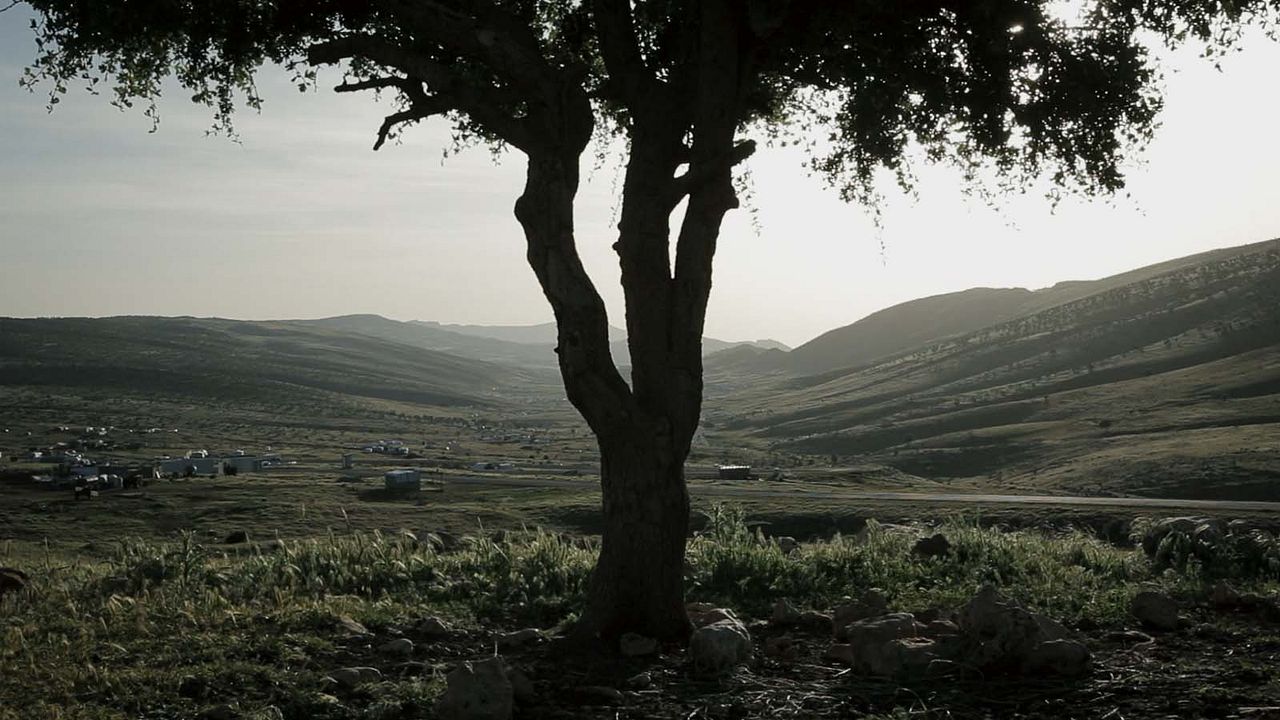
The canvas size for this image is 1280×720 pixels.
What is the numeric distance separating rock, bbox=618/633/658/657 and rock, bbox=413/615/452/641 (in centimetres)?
180

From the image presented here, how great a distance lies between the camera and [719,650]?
8688mm

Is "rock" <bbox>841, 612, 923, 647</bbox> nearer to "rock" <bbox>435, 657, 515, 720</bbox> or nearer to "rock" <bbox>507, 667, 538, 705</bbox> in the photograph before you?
"rock" <bbox>507, 667, 538, 705</bbox>

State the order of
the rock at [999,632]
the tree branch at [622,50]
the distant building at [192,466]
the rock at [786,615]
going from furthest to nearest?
the distant building at [192,466] < the tree branch at [622,50] < the rock at [786,615] < the rock at [999,632]

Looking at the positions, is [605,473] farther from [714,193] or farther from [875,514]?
[875,514]

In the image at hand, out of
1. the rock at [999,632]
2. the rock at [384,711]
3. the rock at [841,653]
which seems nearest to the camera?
the rock at [384,711]

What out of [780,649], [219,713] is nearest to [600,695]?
[780,649]

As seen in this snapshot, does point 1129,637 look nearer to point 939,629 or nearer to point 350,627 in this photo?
point 939,629

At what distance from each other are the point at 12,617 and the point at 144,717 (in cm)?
433

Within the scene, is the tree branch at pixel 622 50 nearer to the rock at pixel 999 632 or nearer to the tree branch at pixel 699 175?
the tree branch at pixel 699 175

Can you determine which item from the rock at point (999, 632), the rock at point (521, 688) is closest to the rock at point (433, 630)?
the rock at point (521, 688)

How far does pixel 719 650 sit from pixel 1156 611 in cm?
461

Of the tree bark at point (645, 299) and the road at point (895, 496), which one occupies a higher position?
the tree bark at point (645, 299)

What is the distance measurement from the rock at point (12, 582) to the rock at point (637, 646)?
7.16 m

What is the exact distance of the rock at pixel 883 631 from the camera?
28.3ft
